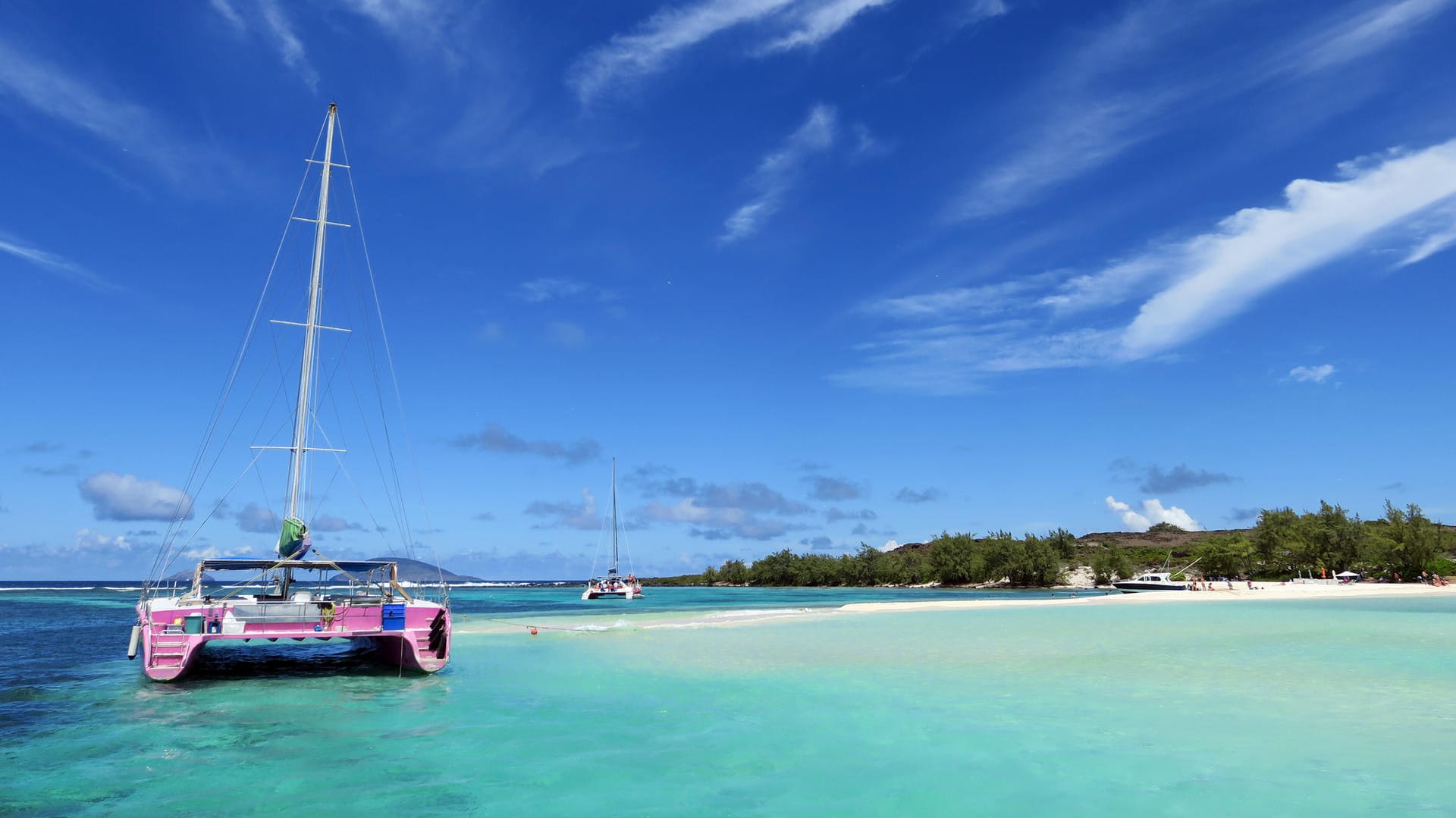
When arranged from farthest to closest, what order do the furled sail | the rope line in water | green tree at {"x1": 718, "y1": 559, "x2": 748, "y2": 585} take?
1. green tree at {"x1": 718, "y1": 559, "x2": 748, "y2": 585}
2. the rope line in water
3. the furled sail

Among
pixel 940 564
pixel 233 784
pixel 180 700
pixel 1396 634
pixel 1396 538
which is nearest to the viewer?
pixel 233 784

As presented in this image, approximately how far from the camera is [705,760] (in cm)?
1070

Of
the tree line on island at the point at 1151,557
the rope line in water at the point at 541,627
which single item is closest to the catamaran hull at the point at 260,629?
the rope line in water at the point at 541,627

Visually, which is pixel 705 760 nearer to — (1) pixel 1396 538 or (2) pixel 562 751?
(2) pixel 562 751

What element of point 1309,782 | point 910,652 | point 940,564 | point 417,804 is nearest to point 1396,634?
point 910,652

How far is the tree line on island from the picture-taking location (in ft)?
252

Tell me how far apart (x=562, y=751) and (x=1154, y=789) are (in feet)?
24.2

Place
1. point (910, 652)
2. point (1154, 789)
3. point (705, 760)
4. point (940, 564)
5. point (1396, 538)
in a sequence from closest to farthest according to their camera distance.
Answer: point (1154, 789)
point (705, 760)
point (910, 652)
point (1396, 538)
point (940, 564)

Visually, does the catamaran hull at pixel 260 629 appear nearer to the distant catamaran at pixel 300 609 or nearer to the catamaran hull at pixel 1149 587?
the distant catamaran at pixel 300 609

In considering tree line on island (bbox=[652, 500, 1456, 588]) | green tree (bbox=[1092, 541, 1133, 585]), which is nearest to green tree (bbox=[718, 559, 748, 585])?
tree line on island (bbox=[652, 500, 1456, 588])

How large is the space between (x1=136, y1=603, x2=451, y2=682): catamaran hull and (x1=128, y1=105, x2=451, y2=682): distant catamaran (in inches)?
0.7

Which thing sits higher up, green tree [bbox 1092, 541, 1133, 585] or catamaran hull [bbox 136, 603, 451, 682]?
catamaran hull [bbox 136, 603, 451, 682]

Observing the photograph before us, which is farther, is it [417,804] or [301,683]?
[301,683]

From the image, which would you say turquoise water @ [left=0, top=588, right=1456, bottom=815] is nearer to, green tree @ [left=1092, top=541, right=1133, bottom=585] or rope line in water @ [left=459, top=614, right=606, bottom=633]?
rope line in water @ [left=459, top=614, right=606, bottom=633]
